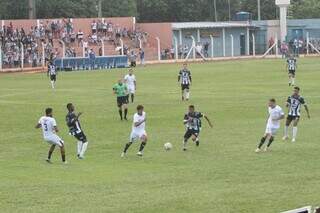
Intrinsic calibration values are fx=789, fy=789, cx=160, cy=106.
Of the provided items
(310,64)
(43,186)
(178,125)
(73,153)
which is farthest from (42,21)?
(43,186)

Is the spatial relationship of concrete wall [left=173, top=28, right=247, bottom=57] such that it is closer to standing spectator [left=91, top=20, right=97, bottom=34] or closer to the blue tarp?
standing spectator [left=91, top=20, right=97, bottom=34]

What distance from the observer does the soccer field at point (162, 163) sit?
18148 mm

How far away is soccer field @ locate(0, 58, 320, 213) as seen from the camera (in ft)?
59.5

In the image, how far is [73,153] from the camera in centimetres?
2595

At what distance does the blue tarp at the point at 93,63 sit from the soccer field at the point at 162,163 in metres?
27.3

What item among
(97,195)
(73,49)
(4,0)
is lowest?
(97,195)

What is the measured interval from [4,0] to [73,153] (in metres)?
74.4

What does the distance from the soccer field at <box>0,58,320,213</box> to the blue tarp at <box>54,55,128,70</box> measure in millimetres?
27325

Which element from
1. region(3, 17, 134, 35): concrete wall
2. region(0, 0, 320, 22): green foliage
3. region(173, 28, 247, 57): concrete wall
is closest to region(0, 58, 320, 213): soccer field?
region(3, 17, 134, 35): concrete wall

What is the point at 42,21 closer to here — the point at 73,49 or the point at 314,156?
the point at 73,49

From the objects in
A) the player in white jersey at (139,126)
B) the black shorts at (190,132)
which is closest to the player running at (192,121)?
the black shorts at (190,132)

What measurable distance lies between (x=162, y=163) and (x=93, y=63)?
5249 cm

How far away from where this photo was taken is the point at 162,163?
23672 mm

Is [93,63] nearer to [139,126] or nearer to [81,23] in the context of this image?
[81,23]
